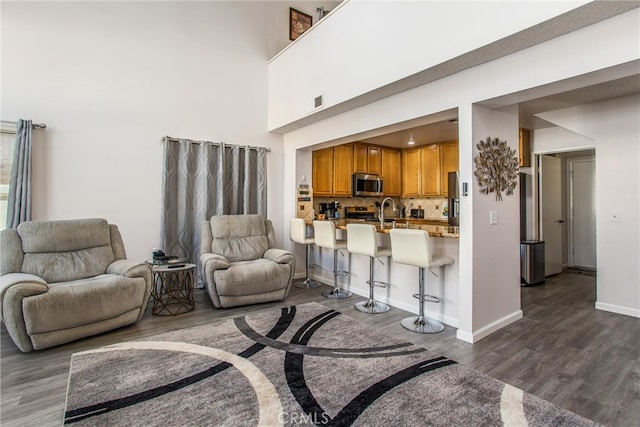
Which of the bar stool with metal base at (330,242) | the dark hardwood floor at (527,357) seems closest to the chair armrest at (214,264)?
the dark hardwood floor at (527,357)

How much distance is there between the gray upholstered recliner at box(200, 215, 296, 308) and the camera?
362 cm

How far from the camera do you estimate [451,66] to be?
2.76 metres

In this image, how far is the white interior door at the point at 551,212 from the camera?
5.26m

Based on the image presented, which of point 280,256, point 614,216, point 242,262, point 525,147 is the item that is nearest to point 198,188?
point 242,262

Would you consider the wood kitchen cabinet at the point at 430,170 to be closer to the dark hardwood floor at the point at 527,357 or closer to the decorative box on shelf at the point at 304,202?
the decorative box on shelf at the point at 304,202

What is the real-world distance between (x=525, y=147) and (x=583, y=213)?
219 centimetres

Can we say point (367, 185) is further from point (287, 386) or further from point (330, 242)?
point (287, 386)

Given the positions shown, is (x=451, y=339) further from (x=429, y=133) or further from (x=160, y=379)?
(x=429, y=133)

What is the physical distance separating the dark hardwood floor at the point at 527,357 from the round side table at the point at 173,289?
0.15 m

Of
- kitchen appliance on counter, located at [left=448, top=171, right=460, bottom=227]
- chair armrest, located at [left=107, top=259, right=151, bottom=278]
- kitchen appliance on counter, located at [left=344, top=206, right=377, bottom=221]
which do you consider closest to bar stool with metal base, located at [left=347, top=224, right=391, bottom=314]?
kitchen appliance on counter, located at [left=448, top=171, right=460, bottom=227]

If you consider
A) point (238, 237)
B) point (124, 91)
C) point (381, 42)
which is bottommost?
point (238, 237)

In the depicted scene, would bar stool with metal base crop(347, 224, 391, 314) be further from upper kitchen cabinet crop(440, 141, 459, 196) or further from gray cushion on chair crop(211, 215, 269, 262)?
upper kitchen cabinet crop(440, 141, 459, 196)

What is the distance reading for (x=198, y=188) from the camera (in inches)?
178

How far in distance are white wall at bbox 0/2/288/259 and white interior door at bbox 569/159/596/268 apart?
5.77 m
